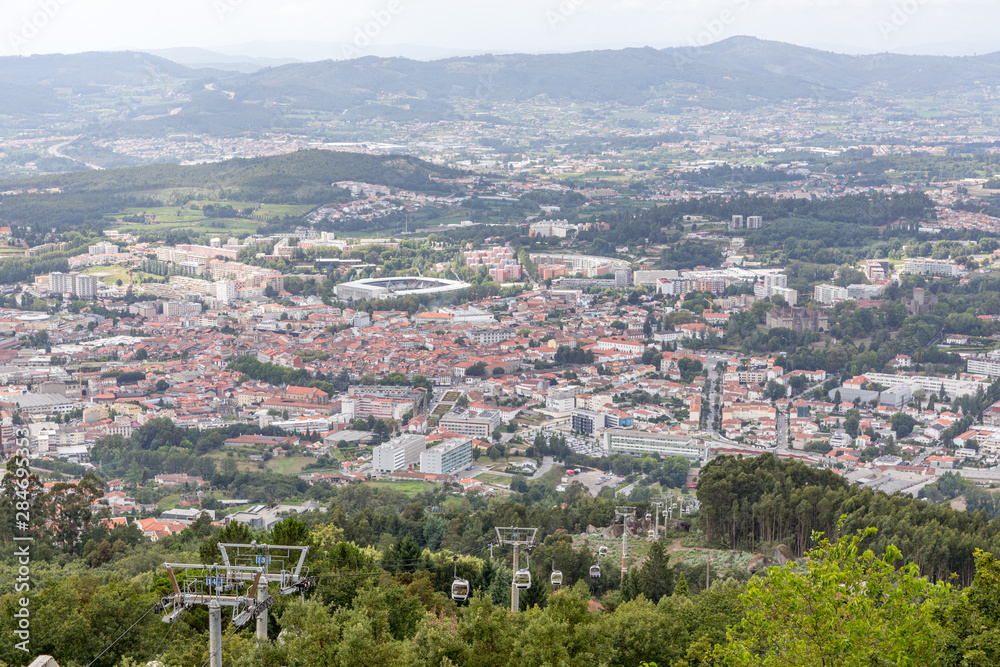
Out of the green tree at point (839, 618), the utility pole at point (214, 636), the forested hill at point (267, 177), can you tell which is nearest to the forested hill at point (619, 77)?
the forested hill at point (267, 177)

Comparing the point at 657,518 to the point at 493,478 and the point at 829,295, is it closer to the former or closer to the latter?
the point at 493,478

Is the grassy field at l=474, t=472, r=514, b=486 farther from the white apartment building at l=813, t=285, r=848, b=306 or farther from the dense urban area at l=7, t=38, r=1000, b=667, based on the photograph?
the white apartment building at l=813, t=285, r=848, b=306

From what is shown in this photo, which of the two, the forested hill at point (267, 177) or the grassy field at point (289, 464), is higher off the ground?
the forested hill at point (267, 177)

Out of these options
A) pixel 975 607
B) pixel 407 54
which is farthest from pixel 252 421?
pixel 407 54

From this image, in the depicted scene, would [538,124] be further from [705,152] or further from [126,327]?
[126,327]

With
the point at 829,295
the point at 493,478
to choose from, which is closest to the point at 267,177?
the point at 829,295

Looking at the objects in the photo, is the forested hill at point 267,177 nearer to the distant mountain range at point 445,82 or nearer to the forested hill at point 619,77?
the distant mountain range at point 445,82
